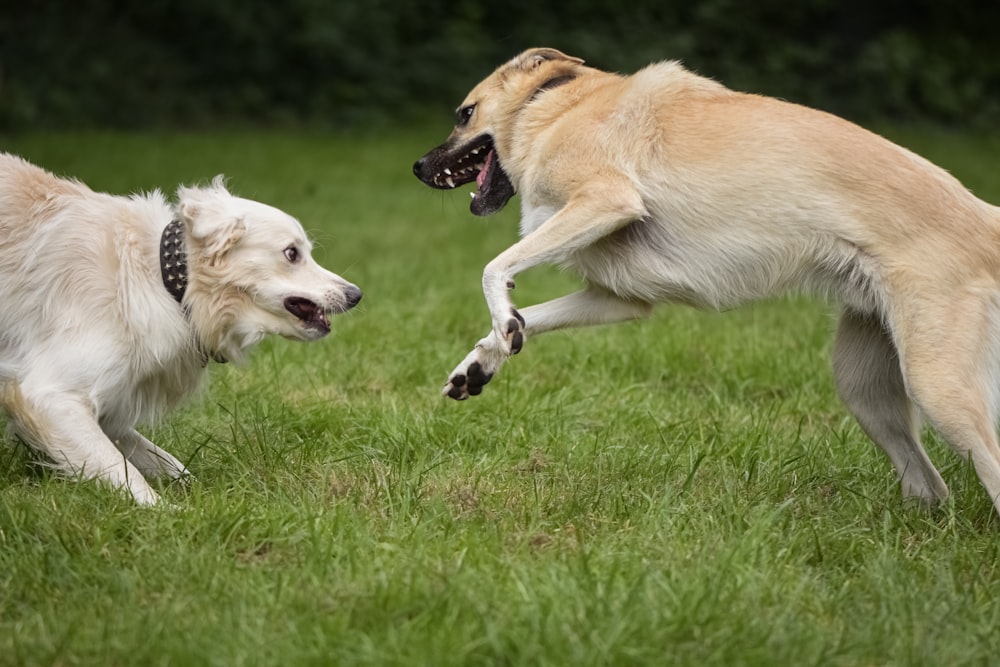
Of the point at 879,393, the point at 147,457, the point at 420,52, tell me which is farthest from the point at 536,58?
the point at 420,52

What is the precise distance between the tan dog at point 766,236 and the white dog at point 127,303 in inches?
29.2

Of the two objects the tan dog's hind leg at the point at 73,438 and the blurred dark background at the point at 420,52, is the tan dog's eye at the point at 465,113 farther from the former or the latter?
the blurred dark background at the point at 420,52

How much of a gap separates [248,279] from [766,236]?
1.70 m

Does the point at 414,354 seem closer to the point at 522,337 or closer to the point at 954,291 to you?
the point at 522,337

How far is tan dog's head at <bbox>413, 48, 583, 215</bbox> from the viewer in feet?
14.9

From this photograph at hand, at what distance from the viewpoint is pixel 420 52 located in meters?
17.1

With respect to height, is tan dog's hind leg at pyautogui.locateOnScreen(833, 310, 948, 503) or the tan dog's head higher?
the tan dog's head

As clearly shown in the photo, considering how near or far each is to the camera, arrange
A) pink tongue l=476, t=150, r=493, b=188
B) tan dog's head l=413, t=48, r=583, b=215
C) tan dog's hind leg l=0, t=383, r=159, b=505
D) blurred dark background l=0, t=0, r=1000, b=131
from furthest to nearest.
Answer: blurred dark background l=0, t=0, r=1000, b=131, pink tongue l=476, t=150, r=493, b=188, tan dog's head l=413, t=48, r=583, b=215, tan dog's hind leg l=0, t=383, r=159, b=505

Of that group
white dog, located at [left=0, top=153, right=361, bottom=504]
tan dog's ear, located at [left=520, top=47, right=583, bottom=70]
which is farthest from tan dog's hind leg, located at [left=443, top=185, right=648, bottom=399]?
tan dog's ear, located at [left=520, top=47, right=583, bottom=70]

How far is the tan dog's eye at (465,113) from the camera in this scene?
4723mm

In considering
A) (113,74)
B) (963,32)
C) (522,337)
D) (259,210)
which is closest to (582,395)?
(522,337)

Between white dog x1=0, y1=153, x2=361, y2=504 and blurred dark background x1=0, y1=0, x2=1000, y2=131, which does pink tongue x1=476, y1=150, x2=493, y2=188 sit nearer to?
white dog x1=0, y1=153, x2=361, y2=504

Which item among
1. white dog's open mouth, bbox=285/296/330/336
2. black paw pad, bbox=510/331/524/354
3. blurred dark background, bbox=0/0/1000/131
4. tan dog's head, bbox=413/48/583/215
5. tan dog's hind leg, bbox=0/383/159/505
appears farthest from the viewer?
blurred dark background, bbox=0/0/1000/131

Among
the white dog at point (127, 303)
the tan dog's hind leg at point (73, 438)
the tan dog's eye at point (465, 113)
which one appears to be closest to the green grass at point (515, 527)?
Answer: the tan dog's hind leg at point (73, 438)
